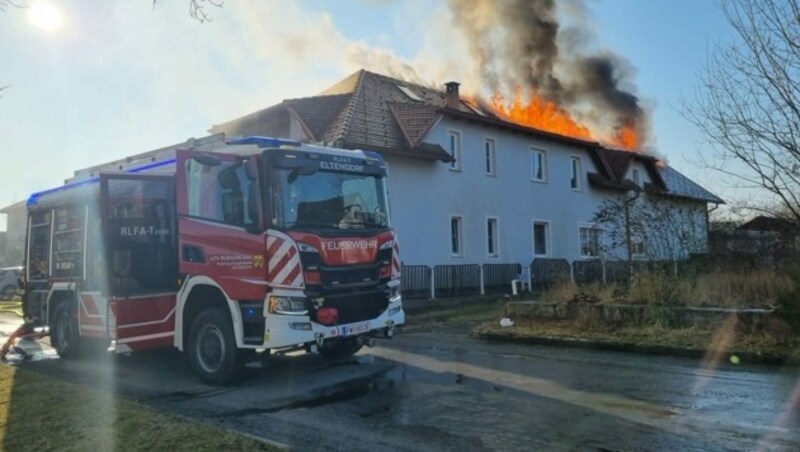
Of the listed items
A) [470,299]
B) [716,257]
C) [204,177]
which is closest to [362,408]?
[204,177]

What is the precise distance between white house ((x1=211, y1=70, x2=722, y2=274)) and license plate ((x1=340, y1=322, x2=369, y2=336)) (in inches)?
357

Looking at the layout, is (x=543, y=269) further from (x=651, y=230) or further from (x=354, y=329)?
(x=354, y=329)

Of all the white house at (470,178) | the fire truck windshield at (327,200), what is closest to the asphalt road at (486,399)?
the fire truck windshield at (327,200)

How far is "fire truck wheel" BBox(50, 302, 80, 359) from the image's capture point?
34.9ft

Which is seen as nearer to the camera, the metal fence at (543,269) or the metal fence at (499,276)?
the metal fence at (499,276)

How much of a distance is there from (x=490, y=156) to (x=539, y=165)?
3677 mm

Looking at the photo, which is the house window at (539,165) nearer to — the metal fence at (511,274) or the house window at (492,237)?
the house window at (492,237)

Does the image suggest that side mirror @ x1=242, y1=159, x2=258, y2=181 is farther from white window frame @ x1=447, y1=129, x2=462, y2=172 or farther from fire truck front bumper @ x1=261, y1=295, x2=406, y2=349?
white window frame @ x1=447, y1=129, x2=462, y2=172

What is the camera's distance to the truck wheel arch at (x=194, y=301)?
26.9ft

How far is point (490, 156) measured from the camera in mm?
25844

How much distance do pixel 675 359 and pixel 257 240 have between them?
20.9ft

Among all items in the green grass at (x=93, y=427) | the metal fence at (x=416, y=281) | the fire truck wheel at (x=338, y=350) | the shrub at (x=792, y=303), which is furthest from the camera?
the metal fence at (x=416, y=281)

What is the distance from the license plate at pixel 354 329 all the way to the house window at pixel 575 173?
23662 mm

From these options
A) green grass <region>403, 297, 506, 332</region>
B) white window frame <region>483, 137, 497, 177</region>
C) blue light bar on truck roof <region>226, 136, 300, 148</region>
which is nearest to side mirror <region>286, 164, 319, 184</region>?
blue light bar on truck roof <region>226, 136, 300, 148</region>
